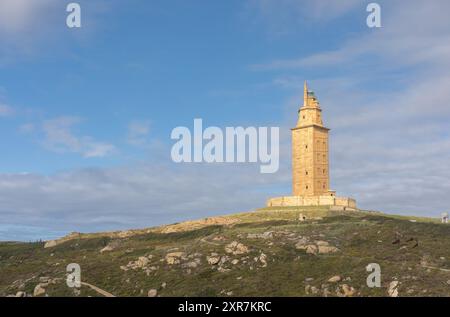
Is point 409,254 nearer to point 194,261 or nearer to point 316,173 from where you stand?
point 194,261

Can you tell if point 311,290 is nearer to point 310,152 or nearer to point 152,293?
point 152,293

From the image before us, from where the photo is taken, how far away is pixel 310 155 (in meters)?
99.2

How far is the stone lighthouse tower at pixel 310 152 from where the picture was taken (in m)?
98.8

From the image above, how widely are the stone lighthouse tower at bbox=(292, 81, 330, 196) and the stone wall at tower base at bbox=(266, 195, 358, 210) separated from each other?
577 centimetres

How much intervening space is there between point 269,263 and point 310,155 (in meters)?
46.9

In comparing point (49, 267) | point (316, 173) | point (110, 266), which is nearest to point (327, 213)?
point (316, 173)

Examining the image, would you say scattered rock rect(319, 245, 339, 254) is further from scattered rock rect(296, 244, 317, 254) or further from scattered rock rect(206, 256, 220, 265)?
scattered rock rect(206, 256, 220, 265)

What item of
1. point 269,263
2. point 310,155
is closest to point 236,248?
point 269,263

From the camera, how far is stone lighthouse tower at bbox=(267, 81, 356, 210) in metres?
98.5

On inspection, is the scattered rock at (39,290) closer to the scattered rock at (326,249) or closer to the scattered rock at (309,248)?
the scattered rock at (309,248)

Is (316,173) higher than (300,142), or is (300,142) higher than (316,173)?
(300,142)

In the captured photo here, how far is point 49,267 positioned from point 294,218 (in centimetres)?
3721
